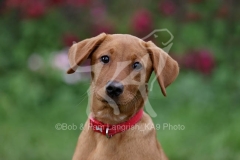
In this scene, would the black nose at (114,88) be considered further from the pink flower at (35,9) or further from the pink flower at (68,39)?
the pink flower at (35,9)

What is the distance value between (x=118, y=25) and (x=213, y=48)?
1589 mm

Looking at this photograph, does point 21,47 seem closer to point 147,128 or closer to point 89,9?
point 89,9

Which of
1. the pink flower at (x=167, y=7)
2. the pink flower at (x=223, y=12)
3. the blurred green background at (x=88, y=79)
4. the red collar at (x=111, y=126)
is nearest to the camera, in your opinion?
the red collar at (x=111, y=126)

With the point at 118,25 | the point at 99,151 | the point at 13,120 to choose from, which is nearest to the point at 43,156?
the point at 13,120

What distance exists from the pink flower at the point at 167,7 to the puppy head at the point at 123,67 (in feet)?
15.9

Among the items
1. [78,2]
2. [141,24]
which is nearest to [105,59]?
[141,24]

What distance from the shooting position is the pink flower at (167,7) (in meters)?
10.6

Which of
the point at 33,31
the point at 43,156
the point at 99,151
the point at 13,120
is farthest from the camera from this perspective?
the point at 33,31

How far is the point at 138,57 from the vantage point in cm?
568

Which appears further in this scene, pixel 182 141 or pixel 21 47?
pixel 21 47

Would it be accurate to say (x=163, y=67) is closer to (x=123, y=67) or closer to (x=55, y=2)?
(x=123, y=67)

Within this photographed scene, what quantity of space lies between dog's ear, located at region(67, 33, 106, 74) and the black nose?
0.43 m

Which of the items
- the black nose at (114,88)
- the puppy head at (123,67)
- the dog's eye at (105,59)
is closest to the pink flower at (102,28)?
the puppy head at (123,67)

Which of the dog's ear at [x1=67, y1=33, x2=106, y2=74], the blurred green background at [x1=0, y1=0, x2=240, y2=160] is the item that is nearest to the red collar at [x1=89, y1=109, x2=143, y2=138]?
the dog's ear at [x1=67, y1=33, x2=106, y2=74]
